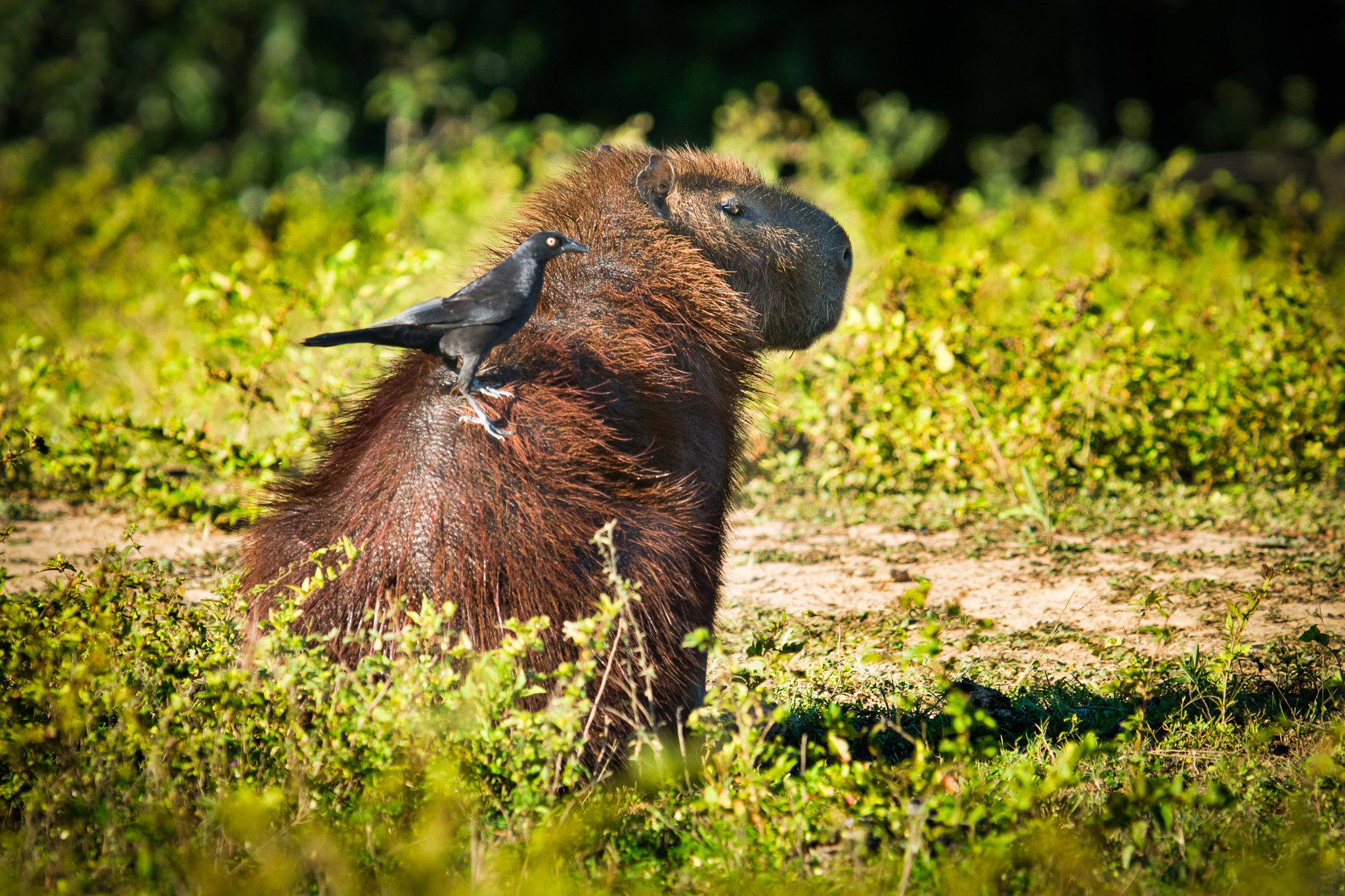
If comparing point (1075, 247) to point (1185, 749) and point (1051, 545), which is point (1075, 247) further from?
point (1185, 749)

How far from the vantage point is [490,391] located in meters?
2.74

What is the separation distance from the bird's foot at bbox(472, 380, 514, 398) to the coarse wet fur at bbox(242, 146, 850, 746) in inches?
1.1

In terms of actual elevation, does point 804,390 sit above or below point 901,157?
below

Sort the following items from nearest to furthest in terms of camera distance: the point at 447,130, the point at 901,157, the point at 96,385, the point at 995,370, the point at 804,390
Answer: the point at 804,390 < the point at 995,370 < the point at 96,385 < the point at 901,157 < the point at 447,130

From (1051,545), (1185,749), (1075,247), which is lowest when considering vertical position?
(1185,749)

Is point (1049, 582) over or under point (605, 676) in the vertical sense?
over

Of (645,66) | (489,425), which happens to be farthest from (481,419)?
(645,66)

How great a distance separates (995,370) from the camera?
592 centimetres

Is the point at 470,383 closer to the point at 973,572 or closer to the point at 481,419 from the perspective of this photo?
the point at 481,419

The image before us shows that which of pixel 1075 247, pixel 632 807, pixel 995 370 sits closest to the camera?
pixel 632 807

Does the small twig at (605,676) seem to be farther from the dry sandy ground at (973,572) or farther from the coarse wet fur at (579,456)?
the dry sandy ground at (973,572)

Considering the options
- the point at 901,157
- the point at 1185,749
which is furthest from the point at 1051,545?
the point at 901,157

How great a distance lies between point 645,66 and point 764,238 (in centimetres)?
1336

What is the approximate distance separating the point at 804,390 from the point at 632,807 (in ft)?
9.21
